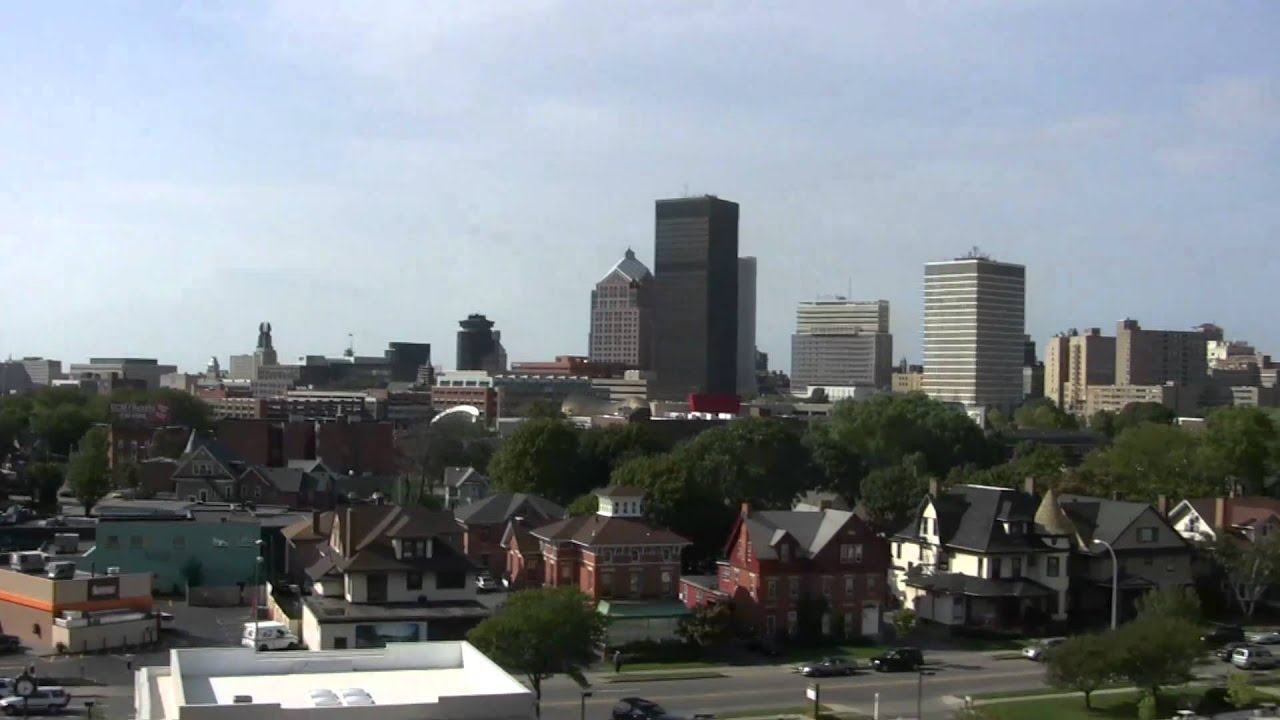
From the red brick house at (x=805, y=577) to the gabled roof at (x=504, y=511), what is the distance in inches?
572

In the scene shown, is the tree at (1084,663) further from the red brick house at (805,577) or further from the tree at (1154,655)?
the red brick house at (805,577)

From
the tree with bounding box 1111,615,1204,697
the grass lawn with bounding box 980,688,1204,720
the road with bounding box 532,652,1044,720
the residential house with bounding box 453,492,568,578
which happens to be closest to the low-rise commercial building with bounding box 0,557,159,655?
the road with bounding box 532,652,1044,720

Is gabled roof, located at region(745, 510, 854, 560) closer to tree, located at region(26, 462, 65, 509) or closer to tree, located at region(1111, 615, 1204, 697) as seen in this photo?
tree, located at region(1111, 615, 1204, 697)

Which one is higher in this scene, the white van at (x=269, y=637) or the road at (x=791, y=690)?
the white van at (x=269, y=637)

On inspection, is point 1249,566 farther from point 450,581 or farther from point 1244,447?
point 1244,447

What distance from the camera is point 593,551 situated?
5875cm

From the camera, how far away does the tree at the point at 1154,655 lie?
43.6 m

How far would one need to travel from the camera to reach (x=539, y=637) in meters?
41.8

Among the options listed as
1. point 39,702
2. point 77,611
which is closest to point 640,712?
point 39,702

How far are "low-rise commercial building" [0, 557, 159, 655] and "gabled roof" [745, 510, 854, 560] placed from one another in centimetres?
2316

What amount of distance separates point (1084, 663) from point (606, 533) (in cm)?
2142

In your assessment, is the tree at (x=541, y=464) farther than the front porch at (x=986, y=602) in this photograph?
Yes

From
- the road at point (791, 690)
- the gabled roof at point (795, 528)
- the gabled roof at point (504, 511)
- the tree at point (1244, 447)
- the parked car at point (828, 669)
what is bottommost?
the road at point (791, 690)

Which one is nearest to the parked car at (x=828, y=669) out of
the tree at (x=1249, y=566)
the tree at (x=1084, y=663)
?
the tree at (x=1084, y=663)
